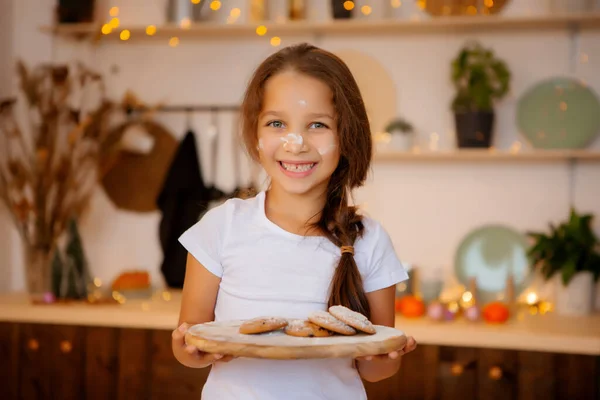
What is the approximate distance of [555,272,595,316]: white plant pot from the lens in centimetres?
241

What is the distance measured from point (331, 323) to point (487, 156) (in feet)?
5.44

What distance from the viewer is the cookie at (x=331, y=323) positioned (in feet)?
3.48

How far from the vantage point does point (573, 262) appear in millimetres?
2393

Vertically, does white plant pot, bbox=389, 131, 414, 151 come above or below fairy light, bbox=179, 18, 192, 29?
below

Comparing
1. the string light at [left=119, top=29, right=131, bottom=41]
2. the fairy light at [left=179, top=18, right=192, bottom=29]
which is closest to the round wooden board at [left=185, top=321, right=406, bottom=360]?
the fairy light at [left=179, top=18, right=192, bottom=29]

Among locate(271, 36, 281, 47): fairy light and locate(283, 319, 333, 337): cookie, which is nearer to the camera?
locate(283, 319, 333, 337): cookie

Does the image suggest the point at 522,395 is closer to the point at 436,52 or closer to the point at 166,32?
the point at 436,52

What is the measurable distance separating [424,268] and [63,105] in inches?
57.5

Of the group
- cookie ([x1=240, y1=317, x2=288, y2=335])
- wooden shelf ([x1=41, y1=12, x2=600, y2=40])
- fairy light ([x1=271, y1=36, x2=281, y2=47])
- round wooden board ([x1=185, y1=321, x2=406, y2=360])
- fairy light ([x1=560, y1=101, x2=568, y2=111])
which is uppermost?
wooden shelf ([x1=41, y1=12, x2=600, y2=40])

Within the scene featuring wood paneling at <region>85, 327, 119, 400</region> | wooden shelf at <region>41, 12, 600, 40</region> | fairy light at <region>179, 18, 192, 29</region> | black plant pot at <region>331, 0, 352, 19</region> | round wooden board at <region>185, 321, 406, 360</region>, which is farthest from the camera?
fairy light at <region>179, 18, 192, 29</region>

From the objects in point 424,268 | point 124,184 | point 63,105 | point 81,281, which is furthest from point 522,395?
point 63,105

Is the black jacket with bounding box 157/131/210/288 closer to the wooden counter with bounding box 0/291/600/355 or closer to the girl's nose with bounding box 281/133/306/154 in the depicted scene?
the wooden counter with bounding box 0/291/600/355

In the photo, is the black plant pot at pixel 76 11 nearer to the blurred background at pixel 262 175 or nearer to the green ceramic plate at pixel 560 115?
the blurred background at pixel 262 175

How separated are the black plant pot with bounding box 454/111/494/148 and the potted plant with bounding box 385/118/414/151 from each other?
182mm
